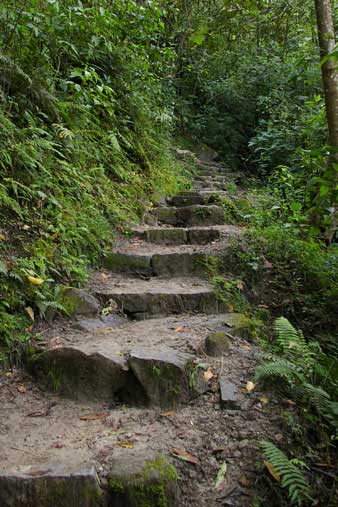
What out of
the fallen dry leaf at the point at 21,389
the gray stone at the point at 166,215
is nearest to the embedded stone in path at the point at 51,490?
the fallen dry leaf at the point at 21,389

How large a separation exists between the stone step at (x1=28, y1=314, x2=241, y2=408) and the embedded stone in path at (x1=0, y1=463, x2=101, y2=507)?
2.46 ft

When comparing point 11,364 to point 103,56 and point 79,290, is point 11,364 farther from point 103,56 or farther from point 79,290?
point 103,56

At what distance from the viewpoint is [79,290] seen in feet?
11.7

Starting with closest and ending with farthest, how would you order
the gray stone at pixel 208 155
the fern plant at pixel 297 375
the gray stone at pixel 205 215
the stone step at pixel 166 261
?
the fern plant at pixel 297 375 → the stone step at pixel 166 261 → the gray stone at pixel 205 215 → the gray stone at pixel 208 155

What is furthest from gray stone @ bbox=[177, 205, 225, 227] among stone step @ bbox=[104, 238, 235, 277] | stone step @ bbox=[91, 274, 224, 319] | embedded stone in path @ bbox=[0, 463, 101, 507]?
embedded stone in path @ bbox=[0, 463, 101, 507]

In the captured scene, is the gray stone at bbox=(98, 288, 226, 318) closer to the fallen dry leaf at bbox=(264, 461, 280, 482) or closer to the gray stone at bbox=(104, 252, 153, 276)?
the gray stone at bbox=(104, 252, 153, 276)

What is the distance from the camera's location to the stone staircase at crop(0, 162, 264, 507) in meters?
1.87

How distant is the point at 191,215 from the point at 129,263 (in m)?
1.74

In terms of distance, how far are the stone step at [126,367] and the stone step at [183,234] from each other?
1949 mm

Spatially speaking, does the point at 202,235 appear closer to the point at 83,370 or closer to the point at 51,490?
the point at 83,370

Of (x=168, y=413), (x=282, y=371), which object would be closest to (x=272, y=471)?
(x=282, y=371)

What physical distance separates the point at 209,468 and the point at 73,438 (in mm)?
782

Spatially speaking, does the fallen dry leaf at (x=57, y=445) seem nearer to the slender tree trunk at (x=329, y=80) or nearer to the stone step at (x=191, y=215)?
the slender tree trunk at (x=329, y=80)

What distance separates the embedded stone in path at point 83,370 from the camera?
2658 mm
